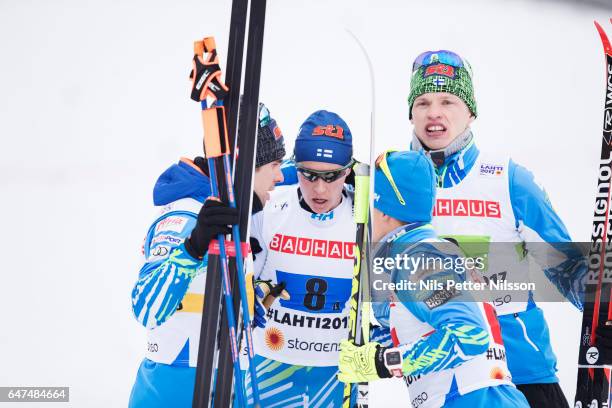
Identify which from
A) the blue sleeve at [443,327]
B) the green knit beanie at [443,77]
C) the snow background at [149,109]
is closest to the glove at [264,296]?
the blue sleeve at [443,327]

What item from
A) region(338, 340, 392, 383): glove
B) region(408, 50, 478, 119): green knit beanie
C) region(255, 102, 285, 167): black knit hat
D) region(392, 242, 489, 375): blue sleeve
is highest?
region(408, 50, 478, 119): green knit beanie

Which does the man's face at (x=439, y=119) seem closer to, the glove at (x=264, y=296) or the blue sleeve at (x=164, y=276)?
the glove at (x=264, y=296)

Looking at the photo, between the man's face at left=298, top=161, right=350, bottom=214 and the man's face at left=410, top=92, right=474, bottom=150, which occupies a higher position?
the man's face at left=410, top=92, right=474, bottom=150

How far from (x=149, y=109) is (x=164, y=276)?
311 centimetres

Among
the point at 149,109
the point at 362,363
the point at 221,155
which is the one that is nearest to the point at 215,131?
the point at 221,155

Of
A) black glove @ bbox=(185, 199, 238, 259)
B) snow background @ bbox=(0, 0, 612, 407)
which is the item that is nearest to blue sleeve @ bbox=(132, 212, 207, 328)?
black glove @ bbox=(185, 199, 238, 259)

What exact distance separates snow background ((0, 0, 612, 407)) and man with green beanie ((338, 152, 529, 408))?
2.05m

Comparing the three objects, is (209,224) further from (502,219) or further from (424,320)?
(502,219)

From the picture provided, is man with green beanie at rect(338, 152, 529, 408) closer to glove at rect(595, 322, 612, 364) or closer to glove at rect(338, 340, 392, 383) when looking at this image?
glove at rect(338, 340, 392, 383)

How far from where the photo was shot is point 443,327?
81.2 inches

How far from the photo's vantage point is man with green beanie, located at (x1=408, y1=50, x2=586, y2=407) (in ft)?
9.42

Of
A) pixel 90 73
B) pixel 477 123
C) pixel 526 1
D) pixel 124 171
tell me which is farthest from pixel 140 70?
pixel 526 1

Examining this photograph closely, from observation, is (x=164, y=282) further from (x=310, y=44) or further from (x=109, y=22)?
(x=109, y=22)

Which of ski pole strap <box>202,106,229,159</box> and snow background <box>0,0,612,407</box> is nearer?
ski pole strap <box>202,106,229,159</box>
